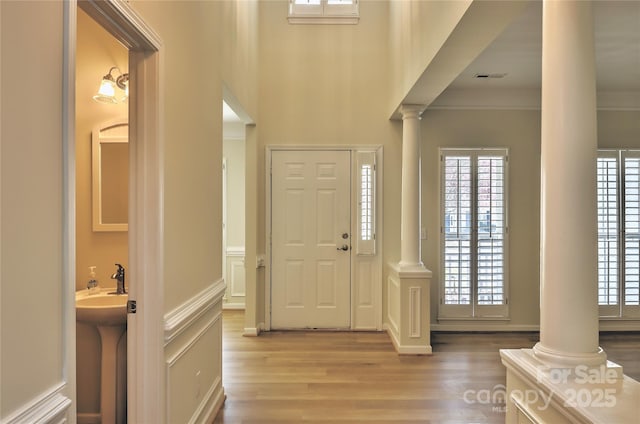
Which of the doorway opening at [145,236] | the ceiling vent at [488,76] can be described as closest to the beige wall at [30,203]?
the doorway opening at [145,236]

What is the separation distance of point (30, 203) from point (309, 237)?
3.74m

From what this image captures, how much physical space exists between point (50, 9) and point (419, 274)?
357 cm

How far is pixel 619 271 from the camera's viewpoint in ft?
14.5

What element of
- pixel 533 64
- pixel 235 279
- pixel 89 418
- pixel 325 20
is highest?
pixel 325 20

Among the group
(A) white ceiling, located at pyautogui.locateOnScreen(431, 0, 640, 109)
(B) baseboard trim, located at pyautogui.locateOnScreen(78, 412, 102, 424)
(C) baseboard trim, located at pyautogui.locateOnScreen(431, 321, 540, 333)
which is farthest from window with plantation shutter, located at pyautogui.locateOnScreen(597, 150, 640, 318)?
(B) baseboard trim, located at pyautogui.locateOnScreen(78, 412, 102, 424)

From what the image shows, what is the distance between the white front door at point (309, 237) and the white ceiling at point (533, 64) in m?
1.61

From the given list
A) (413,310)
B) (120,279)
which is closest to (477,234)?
(413,310)

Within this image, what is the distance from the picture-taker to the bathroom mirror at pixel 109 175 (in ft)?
8.43

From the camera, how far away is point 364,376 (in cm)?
328

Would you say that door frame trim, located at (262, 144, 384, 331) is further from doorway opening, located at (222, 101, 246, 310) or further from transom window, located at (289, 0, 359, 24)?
transom window, located at (289, 0, 359, 24)

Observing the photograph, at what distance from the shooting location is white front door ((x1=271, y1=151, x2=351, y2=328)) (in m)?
4.62

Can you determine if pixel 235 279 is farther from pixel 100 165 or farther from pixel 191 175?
pixel 191 175

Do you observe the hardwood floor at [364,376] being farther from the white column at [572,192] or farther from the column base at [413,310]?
the white column at [572,192]

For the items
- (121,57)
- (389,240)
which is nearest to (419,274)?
(389,240)
